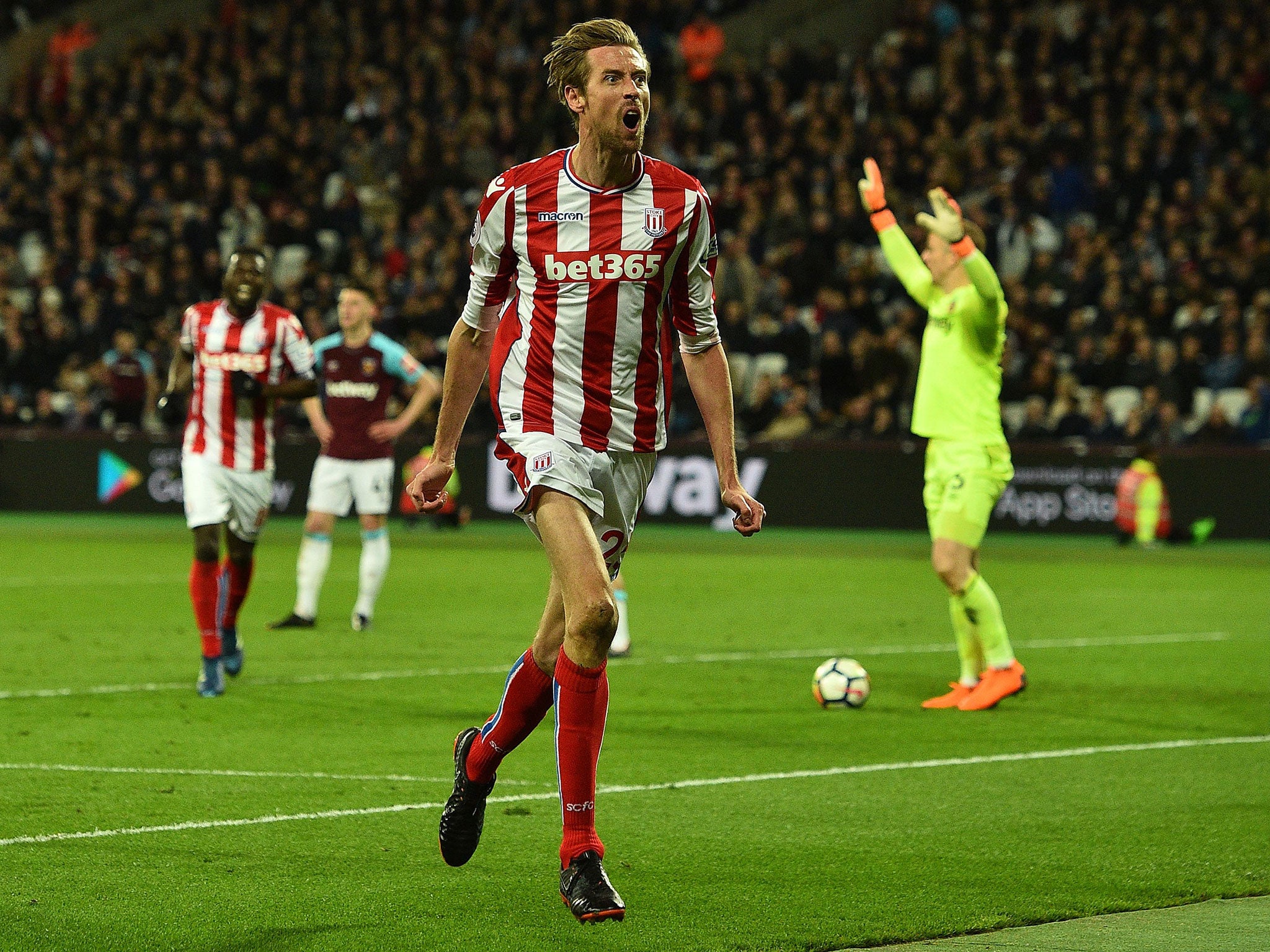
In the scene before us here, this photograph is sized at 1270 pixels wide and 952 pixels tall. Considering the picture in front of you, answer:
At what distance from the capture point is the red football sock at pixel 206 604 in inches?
383

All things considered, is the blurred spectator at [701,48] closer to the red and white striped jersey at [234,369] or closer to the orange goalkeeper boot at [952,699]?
the red and white striped jersey at [234,369]

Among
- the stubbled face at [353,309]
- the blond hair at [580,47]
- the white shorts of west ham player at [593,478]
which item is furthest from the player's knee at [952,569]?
the stubbled face at [353,309]

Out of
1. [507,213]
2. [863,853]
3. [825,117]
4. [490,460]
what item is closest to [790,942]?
[863,853]

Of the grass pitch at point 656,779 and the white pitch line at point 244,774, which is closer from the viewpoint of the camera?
the grass pitch at point 656,779

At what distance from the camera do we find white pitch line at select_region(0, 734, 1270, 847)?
6.25m

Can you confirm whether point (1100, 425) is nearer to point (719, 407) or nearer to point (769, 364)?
point (769, 364)

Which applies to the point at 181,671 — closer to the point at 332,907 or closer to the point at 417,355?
the point at 332,907

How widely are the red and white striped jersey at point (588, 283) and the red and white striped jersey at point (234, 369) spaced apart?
5158mm

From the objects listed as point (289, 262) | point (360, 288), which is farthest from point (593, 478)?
point (289, 262)

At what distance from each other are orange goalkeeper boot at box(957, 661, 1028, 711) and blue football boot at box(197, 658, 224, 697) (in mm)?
3938

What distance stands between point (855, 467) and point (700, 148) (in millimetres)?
7260

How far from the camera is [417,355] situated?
25359mm

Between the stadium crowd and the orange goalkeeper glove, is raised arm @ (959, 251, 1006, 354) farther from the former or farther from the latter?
the stadium crowd

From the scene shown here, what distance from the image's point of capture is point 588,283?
17.8ft
